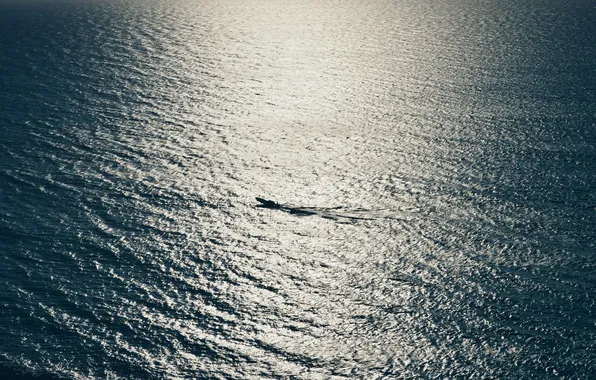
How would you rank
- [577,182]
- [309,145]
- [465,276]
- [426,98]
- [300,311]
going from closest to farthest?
1. [300,311]
2. [465,276]
3. [577,182]
4. [309,145]
5. [426,98]

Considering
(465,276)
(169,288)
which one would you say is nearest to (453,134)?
(465,276)

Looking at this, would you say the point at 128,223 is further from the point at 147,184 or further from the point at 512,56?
the point at 512,56

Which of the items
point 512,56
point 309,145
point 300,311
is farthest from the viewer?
point 512,56

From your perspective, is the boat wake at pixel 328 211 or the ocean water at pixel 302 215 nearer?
the ocean water at pixel 302 215

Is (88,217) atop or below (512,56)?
→ below

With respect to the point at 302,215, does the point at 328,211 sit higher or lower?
higher

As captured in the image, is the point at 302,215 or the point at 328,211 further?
the point at 328,211

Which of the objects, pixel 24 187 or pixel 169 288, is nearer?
pixel 169 288

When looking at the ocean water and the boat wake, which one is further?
the boat wake
